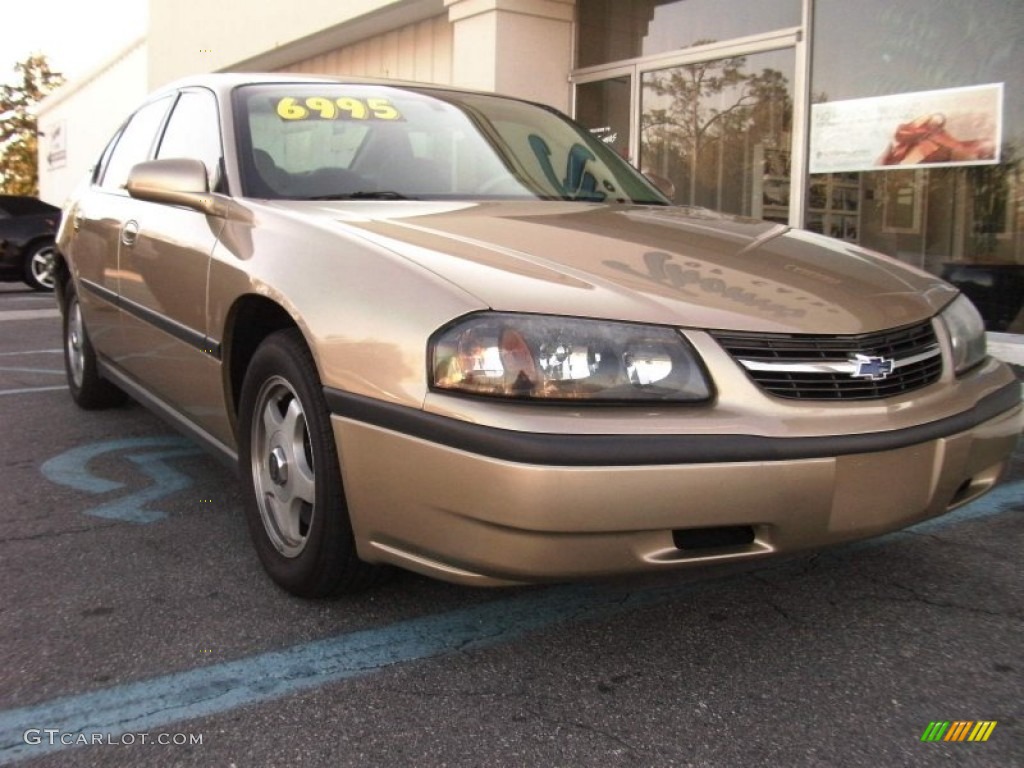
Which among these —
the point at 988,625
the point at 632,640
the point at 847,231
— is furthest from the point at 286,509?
the point at 847,231

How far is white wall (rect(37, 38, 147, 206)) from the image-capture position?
74.6 ft

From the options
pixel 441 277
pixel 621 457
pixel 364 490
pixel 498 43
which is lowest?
pixel 364 490

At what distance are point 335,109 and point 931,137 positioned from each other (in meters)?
4.94

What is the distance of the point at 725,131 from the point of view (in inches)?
326

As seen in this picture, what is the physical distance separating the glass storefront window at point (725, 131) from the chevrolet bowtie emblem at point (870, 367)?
578 cm

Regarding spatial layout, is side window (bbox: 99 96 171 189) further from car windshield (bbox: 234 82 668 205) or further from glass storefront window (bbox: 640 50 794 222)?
glass storefront window (bbox: 640 50 794 222)

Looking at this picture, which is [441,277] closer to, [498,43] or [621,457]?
[621,457]

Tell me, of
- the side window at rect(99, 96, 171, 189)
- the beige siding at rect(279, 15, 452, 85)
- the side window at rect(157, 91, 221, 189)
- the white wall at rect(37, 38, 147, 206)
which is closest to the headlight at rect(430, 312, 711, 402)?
the side window at rect(157, 91, 221, 189)

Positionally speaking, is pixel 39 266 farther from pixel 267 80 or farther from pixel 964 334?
pixel 964 334

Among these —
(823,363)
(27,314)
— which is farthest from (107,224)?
(27,314)

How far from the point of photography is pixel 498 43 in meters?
9.02

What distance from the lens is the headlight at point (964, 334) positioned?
8.57 ft

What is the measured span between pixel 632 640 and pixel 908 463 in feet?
2.65

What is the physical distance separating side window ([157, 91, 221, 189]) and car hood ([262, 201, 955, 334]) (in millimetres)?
586
